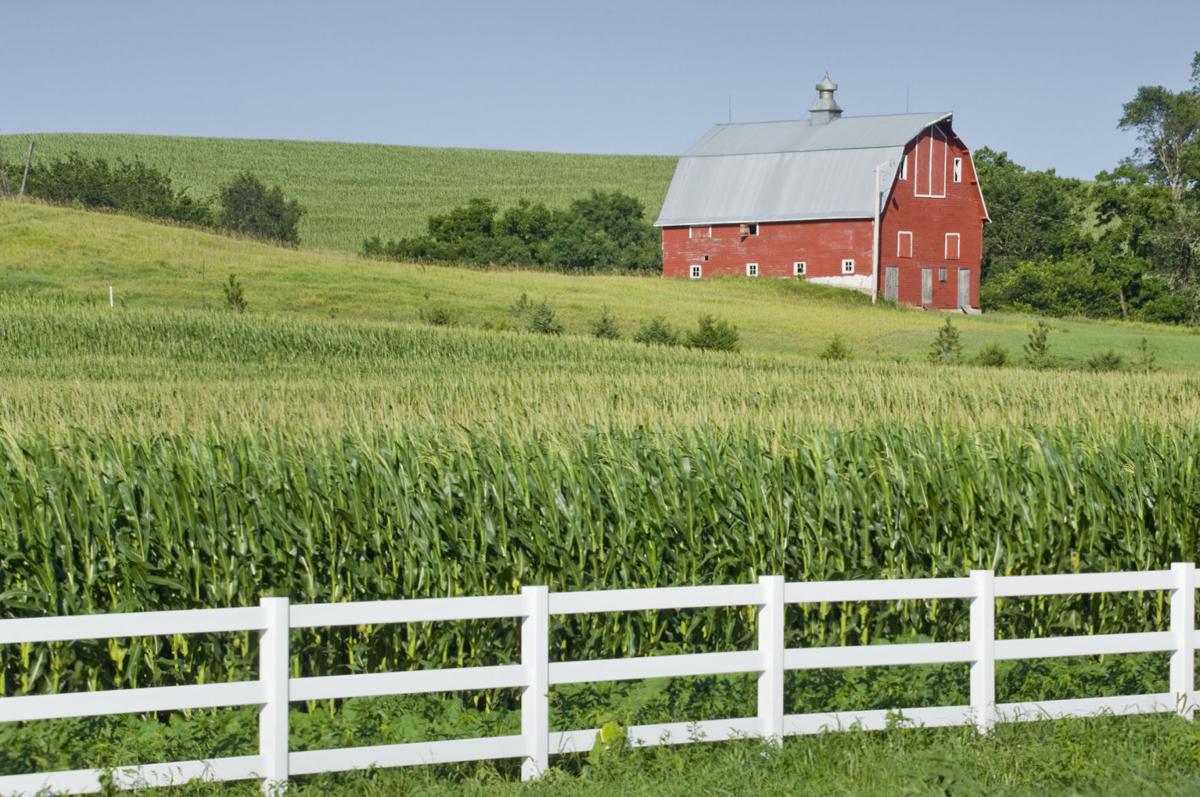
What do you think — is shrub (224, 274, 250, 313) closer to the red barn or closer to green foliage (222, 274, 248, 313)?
green foliage (222, 274, 248, 313)

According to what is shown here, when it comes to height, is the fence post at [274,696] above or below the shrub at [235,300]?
below

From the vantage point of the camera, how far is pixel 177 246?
6053 cm

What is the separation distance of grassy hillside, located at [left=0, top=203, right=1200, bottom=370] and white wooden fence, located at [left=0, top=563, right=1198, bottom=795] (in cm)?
3234

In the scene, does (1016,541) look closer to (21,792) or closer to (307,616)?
(307,616)

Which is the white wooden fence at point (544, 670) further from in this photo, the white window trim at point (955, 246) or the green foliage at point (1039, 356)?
the white window trim at point (955, 246)

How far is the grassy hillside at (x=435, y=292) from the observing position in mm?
48188

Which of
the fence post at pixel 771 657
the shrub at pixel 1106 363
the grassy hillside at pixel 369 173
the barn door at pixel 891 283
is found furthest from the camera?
the grassy hillside at pixel 369 173

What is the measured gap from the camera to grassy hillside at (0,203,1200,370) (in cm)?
4819

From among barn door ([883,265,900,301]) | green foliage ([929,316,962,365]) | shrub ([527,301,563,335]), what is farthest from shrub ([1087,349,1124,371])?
barn door ([883,265,900,301])

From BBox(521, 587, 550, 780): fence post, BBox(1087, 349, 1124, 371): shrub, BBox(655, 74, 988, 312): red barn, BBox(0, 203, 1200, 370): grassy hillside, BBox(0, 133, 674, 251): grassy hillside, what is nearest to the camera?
BBox(521, 587, 550, 780): fence post

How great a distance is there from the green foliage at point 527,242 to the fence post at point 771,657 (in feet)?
232

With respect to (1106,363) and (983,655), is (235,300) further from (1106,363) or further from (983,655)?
(983,655)

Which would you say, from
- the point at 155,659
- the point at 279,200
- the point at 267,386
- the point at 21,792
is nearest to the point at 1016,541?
the point at 155,659

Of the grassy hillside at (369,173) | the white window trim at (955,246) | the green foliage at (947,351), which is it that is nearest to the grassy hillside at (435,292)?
the green foliage at (947,351)
